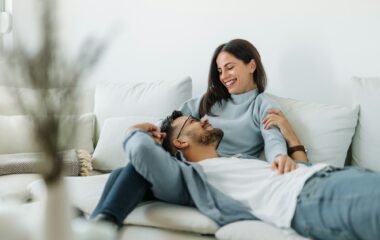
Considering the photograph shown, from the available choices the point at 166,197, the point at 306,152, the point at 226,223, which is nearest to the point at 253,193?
the point at 226,223

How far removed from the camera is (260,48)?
8.17 ft

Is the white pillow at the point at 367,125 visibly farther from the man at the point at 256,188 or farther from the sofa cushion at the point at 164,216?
the sofa cushion at the point at 164,216

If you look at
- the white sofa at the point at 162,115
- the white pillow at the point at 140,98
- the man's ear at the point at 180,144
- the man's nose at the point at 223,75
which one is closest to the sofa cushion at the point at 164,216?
the white sofa at the point at 162,115

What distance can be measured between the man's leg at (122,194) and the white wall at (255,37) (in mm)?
718

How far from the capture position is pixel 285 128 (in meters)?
1.95

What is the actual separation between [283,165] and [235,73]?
68cm

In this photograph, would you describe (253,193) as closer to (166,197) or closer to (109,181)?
(166,197)

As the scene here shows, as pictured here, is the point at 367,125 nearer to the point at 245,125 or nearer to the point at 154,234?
the point at 245,125

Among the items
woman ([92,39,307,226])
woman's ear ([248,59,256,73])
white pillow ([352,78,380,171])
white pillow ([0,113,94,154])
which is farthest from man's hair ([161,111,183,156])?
white pillow ([352,78,380,171])

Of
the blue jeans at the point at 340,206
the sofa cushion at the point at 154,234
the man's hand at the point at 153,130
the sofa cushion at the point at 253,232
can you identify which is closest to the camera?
the blue jeans at the point at 340,206

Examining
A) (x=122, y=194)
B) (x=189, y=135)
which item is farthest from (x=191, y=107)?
(x=122, y=194)

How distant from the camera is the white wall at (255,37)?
2.22 meters

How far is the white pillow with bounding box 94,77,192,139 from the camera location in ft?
8.20

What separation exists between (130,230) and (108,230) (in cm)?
76
